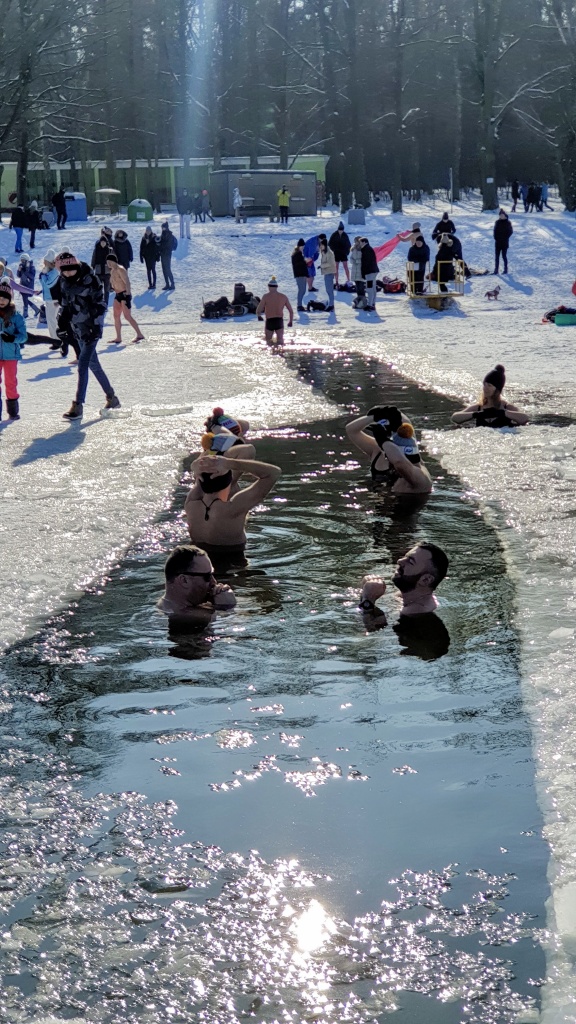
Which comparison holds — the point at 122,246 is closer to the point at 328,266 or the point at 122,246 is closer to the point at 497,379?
the point at 328,266

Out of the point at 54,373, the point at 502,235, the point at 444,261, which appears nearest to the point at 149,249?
the point at 444,261

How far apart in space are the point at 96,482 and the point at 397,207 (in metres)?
38.1

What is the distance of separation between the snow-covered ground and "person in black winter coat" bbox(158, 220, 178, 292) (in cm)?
71

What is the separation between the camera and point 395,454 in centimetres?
939

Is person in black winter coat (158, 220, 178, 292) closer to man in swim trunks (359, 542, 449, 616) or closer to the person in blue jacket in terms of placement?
the person in blue jacket

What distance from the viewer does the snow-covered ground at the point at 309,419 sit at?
18.4ft

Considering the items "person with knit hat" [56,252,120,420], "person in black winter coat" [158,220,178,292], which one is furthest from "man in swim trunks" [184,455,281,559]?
"person in black winter coat" [158,220,178,292]

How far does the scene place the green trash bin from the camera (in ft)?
146

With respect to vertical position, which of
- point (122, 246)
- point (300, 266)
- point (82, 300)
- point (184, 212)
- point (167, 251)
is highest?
point (184, 212)

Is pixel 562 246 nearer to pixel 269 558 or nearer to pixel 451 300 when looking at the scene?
pixel 451 300

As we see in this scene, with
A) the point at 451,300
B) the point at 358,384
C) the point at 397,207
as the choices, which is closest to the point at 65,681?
the point at 358,384

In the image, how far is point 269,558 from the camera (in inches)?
316

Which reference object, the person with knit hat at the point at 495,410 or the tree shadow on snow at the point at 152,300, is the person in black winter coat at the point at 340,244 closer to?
the tree shadow on snow at the point at 152,300

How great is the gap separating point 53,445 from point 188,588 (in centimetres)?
549
